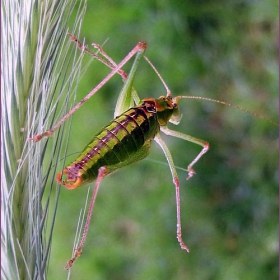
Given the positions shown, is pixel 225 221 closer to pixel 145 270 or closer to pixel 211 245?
pixel 211 245

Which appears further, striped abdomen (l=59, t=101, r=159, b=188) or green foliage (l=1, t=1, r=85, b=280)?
striped abdomen (l=59, t=101, r=159, b=188)

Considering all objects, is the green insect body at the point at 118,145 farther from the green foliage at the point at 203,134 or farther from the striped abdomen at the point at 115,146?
the green foliage at the point at 203,134

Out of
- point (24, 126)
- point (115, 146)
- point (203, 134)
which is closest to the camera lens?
point (24, 126)

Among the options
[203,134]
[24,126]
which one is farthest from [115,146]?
[203,134]

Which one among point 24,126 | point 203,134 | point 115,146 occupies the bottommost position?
point 24,126

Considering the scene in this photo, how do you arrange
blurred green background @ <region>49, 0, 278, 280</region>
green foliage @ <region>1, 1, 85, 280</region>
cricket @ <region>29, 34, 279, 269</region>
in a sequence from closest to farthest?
green foliage @ <region>1, 1, 85, 280</region>, cricket @ <region>29, 34, 279, 269</region>, blurred green background @ <region>49, 0, 278, 280</region>

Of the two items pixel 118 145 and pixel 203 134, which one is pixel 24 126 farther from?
pixel 203 134

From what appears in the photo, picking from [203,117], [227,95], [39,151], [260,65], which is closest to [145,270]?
[203,117]

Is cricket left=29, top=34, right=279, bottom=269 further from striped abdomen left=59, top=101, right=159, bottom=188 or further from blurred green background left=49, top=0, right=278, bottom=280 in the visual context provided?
blurred green background left=49, top=0, right=278, bottom=280

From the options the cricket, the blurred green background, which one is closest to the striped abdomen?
the cricket
